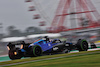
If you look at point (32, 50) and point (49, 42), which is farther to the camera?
point (49, 42)

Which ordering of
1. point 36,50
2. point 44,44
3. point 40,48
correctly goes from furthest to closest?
point 44,44, point 40,48, point 36,50

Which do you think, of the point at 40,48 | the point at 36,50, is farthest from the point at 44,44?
the point at 36,50

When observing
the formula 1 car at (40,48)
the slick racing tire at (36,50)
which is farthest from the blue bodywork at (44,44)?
the slick racing tire at (36,50)

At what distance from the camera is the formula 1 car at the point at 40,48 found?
44.4ft

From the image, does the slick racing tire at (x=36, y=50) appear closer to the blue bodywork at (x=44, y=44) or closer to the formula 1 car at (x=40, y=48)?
the formula 1 car at (x=40, y=48)

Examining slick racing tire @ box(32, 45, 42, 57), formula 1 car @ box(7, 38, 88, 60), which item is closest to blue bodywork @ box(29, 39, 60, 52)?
formula 1 car @ box(7, 38, 88, 60)

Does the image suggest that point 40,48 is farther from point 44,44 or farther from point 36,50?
point 44,44

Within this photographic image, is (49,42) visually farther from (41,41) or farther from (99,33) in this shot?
(99,33)

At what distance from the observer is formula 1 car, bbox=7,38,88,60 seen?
13523 mm

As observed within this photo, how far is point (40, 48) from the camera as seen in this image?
541 inches

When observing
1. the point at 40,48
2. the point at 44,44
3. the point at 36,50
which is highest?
the point at 44,44

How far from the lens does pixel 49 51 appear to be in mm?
14766

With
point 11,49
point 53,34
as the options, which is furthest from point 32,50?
point 53,34

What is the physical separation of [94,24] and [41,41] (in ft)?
108
